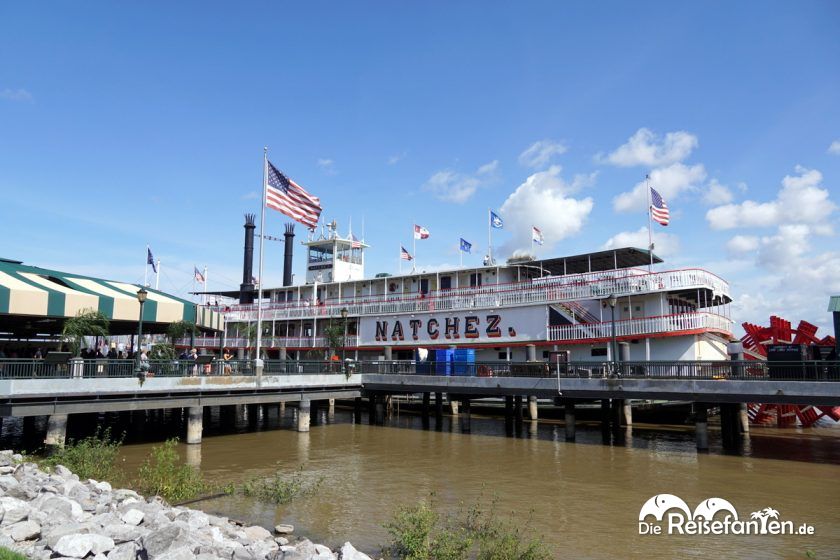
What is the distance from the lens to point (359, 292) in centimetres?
4481

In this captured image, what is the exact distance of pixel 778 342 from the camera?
3266cm

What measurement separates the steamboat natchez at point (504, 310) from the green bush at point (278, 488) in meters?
13.1

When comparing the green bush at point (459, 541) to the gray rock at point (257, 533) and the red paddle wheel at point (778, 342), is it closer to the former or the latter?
the gray rock at point (257, 533)

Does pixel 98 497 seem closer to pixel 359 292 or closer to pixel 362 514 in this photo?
pixel 362 514

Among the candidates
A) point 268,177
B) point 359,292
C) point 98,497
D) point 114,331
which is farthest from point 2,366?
point 359,292

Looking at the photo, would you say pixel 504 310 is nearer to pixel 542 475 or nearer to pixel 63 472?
pixel 542 475

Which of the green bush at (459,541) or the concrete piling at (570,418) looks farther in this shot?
the concrete piling at (570,418)

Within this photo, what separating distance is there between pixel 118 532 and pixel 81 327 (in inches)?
682

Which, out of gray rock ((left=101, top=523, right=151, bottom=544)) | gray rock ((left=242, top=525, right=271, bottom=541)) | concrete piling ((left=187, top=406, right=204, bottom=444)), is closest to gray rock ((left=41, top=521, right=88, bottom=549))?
gray rock ((left=101, top=523, right=151, bottom=544))

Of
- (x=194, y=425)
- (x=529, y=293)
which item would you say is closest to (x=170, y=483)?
(x=194, y=425)

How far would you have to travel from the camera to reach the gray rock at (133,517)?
416 inches

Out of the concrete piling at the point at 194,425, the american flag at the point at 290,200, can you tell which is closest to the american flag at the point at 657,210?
the american flag at the point at 290,200

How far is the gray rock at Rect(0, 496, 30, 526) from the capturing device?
9469mm

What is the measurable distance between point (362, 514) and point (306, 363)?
603 inches
